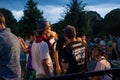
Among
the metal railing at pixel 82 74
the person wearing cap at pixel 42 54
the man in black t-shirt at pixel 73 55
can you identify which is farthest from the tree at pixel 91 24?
the metal railing at pixel 82 74

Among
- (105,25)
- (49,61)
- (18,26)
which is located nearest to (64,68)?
(49,61)

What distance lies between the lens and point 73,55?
6.79 metres

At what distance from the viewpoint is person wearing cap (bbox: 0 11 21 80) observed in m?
5.41

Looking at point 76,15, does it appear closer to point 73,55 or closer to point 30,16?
point 30,16

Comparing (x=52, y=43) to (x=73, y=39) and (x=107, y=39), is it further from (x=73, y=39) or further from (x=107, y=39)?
(x=107, y=39)

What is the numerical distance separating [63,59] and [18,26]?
37752 millimetres

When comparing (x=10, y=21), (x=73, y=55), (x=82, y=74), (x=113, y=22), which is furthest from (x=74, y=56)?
(x=113, y=22)

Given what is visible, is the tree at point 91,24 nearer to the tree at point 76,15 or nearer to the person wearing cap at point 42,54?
the tree at point 76,15

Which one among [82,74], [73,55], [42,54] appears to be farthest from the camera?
[42,54]

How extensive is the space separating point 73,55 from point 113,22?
6910 centimetres

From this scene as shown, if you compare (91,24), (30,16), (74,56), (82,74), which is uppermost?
(30,16)

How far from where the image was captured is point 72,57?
6805 millimetres

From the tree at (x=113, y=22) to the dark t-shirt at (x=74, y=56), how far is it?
62.0 m

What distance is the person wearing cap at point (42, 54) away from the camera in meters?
6.98
